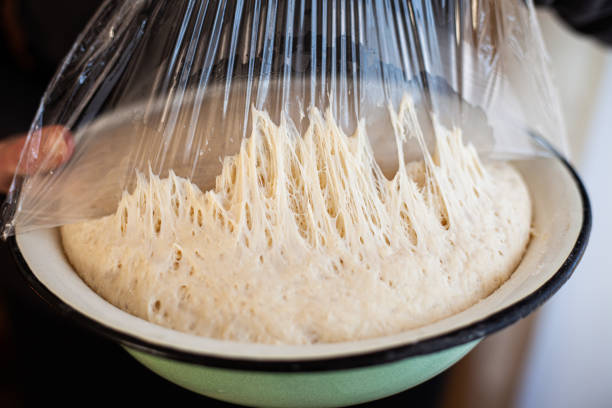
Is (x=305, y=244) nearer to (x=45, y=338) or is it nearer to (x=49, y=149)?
(x=49, y=149)

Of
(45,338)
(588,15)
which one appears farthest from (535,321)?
(45,338)

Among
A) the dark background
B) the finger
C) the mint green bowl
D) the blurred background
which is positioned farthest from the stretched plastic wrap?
the blurred background

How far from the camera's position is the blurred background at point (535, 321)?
3.18ft

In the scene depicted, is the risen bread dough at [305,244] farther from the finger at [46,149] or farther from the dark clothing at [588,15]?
the dark clothing at [588,15]

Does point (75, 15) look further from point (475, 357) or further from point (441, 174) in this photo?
point (475, 357)

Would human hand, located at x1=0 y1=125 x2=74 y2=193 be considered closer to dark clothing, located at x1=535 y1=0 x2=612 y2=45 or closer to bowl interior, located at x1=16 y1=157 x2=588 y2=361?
bowl interior, located at x1=16 y1=157 x2=588 y2=361

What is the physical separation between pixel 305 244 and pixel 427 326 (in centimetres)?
12

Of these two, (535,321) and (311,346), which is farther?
(535,321)

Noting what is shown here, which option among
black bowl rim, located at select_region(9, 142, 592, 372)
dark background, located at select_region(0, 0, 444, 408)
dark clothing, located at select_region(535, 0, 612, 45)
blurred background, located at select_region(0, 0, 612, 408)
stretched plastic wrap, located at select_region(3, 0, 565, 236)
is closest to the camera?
black bowl rim, located at select_region(9, 142, 592, 372)

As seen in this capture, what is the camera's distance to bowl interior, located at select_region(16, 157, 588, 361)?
0.38 meters

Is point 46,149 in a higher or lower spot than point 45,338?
higher

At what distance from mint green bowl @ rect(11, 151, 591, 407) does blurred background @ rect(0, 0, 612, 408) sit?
45 centimetres

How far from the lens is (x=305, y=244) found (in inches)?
18.6

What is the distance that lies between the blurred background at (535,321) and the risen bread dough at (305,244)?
45 cm
